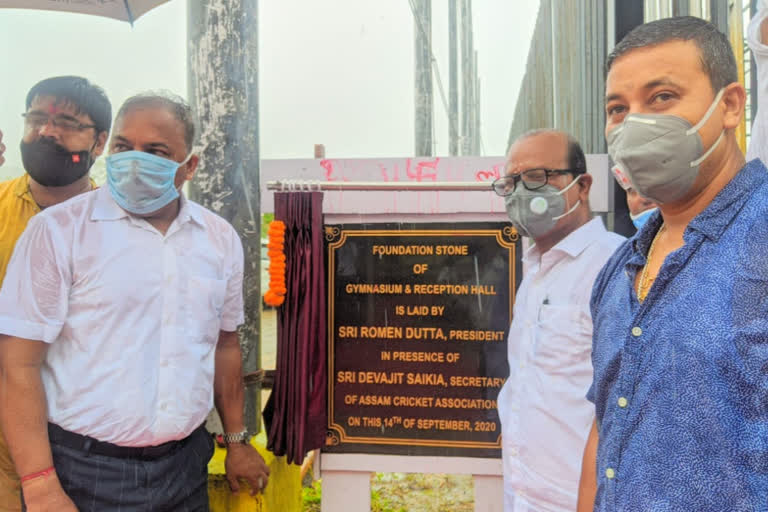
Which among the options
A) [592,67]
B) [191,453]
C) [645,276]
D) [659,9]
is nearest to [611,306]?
[645,276]

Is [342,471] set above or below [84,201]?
below

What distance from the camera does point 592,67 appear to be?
3.78 meters

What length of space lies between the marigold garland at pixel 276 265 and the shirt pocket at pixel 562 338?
3.89 feet

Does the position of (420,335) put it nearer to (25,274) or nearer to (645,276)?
(645,276)

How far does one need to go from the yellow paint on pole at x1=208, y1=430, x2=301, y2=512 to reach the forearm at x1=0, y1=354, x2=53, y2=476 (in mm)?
861

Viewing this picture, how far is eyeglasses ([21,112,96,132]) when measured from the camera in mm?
2154

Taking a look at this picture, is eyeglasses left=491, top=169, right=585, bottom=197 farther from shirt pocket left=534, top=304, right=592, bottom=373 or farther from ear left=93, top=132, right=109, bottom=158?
ear left=93, top=132, right=109, bottom=158

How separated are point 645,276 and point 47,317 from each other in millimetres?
1825

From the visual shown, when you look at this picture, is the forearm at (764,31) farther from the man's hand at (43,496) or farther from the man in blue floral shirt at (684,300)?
the man's hand at (43,496)

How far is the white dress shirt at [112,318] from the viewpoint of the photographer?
6.07ft

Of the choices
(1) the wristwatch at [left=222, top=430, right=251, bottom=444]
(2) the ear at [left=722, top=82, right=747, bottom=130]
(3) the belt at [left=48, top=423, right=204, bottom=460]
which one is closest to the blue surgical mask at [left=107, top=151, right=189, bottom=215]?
(3) the belt at [left=48, top=423, right=204, bottom=460]

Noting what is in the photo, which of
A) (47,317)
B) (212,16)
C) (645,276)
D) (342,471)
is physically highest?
(212,16)

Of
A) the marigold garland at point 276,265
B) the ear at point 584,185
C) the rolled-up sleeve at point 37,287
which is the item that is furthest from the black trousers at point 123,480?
the ear at point 584,185

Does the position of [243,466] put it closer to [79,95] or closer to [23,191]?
[23,191]
